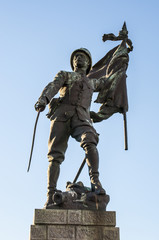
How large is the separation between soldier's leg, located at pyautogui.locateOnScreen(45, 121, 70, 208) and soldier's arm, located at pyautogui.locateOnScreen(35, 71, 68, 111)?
1.38 feet

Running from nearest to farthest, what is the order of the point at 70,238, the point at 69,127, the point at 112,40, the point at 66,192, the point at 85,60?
the point at 70,238
the point at 66,192
the point at 69,127
the point at 85,60
the point at 112,40

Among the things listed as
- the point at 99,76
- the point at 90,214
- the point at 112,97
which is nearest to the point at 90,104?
the point at 112,97

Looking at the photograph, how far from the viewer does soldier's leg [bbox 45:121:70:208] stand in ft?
25.2

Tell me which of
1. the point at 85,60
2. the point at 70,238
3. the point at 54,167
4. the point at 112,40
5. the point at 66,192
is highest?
the point at 112,40

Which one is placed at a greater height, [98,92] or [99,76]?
[99,76]

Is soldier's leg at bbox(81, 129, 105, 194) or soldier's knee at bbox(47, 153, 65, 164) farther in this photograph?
soldier's knee at bbox(47, 153, 65, 164)

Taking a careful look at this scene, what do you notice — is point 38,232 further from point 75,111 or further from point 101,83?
point 101,83

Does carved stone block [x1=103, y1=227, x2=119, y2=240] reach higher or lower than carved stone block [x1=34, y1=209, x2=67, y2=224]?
lower

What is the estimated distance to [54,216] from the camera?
7.09 m

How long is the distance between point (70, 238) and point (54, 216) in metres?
0.43

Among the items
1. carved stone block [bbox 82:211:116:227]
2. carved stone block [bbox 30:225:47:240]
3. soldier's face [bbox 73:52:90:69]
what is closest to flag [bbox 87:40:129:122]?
soldier's face [bbox 73:52:90:69]

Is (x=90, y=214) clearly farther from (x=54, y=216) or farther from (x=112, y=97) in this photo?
(x=112, y=97)

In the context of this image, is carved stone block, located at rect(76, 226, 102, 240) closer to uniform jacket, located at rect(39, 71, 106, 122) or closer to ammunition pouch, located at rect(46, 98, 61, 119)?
uniform jacket, located at rect(39, 71, 106, 122)

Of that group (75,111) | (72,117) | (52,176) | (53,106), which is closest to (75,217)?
(52,176)
